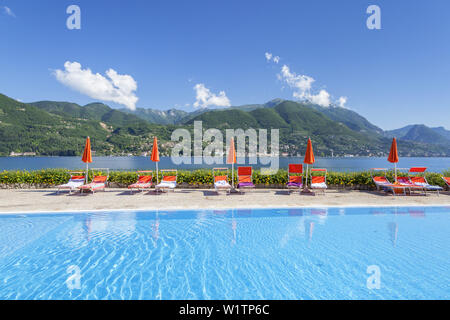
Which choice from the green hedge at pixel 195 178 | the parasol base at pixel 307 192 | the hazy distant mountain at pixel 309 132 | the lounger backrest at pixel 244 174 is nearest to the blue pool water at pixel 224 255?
the parasol base at pixel 307 192

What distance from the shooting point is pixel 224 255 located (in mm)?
4543

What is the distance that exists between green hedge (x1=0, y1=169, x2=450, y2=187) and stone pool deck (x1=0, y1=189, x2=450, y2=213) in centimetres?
108

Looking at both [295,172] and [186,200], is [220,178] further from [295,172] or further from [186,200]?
[295,172]

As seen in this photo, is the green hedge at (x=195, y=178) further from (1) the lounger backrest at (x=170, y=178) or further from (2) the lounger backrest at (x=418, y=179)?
(2) the lounger backrest at (x=418, y=179)

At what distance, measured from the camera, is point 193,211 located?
7.15 meters

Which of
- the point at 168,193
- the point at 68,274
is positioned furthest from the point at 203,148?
the point at 68,274

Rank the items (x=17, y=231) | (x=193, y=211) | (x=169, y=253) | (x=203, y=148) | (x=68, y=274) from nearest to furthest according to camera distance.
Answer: (x=68, y=274) → (x=169, y=253) → (x=17, y=231) → (x=193, y=211) → (x=203, y=148)

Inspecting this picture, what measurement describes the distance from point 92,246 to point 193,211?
308 centimetres

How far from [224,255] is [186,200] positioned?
13.4 ft

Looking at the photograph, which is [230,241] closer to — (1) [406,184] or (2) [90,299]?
(2) [90,299]

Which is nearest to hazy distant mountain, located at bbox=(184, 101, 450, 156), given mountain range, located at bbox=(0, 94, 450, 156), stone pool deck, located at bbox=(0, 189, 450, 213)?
mountain range, located at bbox=(0, 94, 450, 156)

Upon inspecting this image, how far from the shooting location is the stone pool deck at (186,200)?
7.30 metres

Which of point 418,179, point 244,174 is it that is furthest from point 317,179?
point 418,179

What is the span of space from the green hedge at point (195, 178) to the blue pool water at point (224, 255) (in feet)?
12.4
